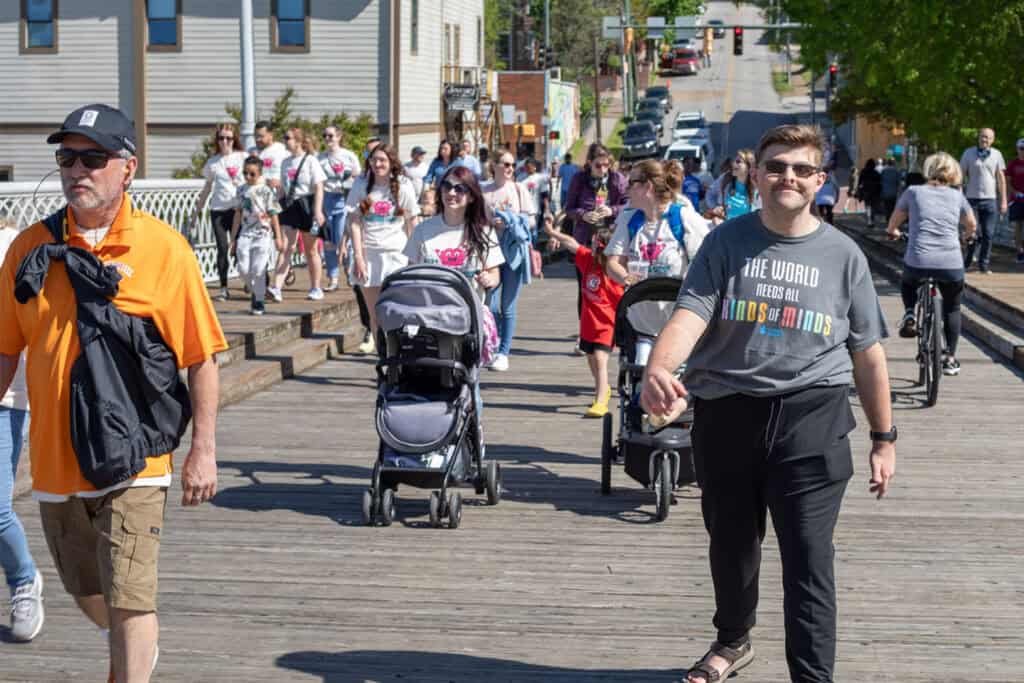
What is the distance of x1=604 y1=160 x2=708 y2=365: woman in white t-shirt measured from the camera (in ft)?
35.0

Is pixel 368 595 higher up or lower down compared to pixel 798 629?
lower down

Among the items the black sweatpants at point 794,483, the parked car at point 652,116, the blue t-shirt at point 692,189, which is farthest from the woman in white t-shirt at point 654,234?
the parked car at point 652,116

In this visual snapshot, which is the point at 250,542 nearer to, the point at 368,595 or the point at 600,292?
the point at 368,595

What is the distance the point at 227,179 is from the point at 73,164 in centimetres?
1328

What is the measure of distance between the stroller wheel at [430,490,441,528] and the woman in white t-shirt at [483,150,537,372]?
275 centimetres

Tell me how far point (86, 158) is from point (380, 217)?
8992mm

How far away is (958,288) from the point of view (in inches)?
543

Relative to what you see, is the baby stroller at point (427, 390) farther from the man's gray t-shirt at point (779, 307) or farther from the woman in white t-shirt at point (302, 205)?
the woman in white t-shirt at point (302, 205)

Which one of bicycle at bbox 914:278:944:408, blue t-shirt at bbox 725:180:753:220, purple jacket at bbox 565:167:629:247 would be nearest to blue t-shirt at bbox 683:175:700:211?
purple jacket at bbox 565:167:629:247

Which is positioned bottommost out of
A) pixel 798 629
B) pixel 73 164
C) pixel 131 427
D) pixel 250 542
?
pixel 250 542

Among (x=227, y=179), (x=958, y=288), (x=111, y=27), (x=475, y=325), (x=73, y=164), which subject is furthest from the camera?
(x=111, y=27)

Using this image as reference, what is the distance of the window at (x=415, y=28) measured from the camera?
40594 millimetres

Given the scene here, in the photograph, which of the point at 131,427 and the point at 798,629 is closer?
the point at 131,427

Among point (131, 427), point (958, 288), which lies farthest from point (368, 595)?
point (958, 288)
